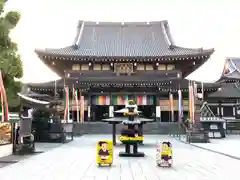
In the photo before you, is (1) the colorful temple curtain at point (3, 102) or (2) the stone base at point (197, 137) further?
(2) the stone base at point (197, 137)

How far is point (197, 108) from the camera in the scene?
22984 millimetres

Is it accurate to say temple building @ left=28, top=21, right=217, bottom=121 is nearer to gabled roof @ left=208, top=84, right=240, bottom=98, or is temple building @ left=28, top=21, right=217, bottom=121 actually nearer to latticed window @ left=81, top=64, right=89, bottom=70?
latticed window @ left=81, top=64, right=89, bottom=70

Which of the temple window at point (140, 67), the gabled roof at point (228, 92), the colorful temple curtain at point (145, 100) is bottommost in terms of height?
the colorful temple curtain at point (145, 100)

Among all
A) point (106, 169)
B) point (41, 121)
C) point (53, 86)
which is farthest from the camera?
point (53, 86)

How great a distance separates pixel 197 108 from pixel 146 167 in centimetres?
1386

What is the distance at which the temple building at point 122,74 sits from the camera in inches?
1337

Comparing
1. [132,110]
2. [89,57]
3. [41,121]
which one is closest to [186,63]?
[89,57]

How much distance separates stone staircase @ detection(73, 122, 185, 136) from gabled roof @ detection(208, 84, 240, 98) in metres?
9.15

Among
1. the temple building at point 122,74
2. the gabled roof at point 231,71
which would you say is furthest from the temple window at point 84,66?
the gabled roof at point 231,71

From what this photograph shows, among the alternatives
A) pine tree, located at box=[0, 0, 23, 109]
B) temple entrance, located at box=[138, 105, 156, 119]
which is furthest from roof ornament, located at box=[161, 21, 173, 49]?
pine tree, located at box=[0, 0, 23, 109]

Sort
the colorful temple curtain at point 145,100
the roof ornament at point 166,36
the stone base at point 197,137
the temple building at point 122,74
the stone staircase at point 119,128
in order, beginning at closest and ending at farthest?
the stone base at point 197,137 → the stone staircase at point 119,128 → the temple building at point 122,74 → the colorful temple curtain at point 145,100 → the roof ornament at point 166,36

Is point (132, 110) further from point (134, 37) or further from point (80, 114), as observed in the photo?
point (134, 37)

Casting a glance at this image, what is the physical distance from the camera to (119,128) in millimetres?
31250

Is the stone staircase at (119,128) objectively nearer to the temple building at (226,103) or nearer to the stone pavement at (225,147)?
the temple building at (226,103)
